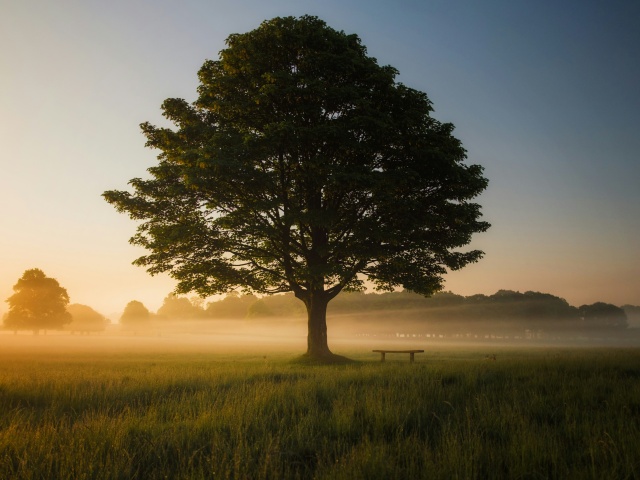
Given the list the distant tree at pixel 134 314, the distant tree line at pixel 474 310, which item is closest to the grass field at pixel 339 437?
the distant tree line at pixel 474 310

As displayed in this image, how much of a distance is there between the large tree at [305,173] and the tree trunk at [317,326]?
0.85ft

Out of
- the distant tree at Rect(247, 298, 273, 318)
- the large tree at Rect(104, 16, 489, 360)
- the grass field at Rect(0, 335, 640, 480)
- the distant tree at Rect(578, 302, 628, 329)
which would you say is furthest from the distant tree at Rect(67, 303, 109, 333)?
the distant tree at Rect(578, 302, 628, 329)

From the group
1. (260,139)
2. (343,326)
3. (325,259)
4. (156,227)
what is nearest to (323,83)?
(260,139)

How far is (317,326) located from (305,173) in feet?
31.9

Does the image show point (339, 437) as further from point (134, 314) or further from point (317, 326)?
point (134, 314)

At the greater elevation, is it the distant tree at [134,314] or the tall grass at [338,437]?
the tall grass at [338,437]

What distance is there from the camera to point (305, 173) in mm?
19375

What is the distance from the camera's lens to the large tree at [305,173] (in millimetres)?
18328

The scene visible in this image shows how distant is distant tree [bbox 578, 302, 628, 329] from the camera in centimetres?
14262

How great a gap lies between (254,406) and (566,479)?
17.3 ft

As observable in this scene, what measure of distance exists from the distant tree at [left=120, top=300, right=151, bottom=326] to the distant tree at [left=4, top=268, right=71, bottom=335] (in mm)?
76442

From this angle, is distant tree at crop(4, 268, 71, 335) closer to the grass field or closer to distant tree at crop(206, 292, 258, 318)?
the grass field

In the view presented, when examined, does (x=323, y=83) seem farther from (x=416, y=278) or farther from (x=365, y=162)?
(x=416, y=278)

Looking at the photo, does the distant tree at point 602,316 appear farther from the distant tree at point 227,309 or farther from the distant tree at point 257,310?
the distant tree at point 227,309
